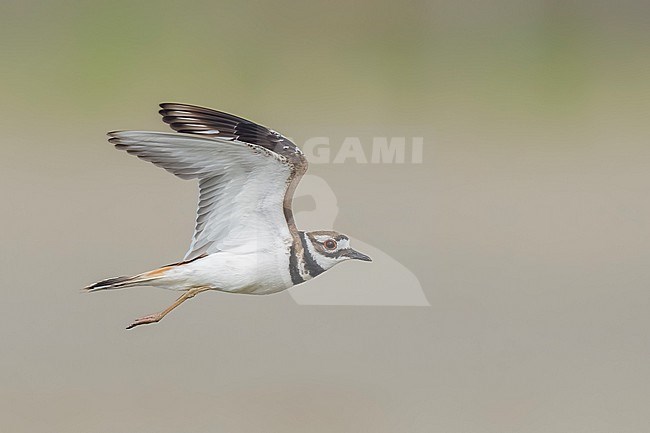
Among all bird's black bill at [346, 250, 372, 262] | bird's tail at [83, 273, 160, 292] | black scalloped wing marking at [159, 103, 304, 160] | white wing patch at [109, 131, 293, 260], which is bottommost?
bird's tail at [83, 273, 160, 292]

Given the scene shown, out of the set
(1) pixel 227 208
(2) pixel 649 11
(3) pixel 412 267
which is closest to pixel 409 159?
(3) pixel 412 267

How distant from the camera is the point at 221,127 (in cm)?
124

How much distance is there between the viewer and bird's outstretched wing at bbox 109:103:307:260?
1238mm

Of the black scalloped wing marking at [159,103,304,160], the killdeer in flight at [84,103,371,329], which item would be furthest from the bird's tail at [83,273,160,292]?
the black scalloped wing marking at [159,103,304,160]

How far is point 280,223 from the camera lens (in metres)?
1.29

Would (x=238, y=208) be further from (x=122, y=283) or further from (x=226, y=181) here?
(x=122, y=283)

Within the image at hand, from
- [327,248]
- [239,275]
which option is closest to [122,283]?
[239,275]

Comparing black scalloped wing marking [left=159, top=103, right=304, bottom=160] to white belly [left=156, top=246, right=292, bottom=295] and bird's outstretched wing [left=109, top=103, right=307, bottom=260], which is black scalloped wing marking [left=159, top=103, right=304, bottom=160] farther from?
white belly [left=156, top=246, right=292, bottom=295]

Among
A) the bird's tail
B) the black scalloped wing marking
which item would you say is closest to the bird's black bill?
the black scalloped wing marking

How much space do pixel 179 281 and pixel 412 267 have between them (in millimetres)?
882

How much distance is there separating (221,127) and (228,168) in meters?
0.07

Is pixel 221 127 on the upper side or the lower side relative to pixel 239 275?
upper

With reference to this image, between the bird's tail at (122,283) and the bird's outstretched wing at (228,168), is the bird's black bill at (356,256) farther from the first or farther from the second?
the bird's tail at (122,283)

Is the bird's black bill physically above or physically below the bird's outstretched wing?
below
